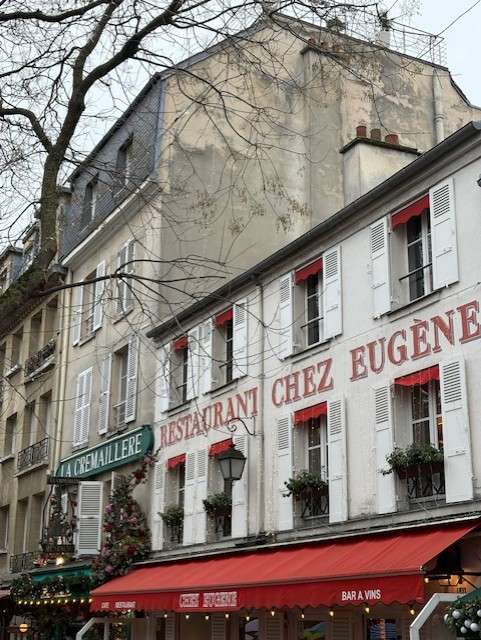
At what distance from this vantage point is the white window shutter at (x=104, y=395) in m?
20.3

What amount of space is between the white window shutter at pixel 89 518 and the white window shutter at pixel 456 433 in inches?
408

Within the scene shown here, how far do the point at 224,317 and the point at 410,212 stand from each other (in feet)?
16.7

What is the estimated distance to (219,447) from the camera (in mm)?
15867

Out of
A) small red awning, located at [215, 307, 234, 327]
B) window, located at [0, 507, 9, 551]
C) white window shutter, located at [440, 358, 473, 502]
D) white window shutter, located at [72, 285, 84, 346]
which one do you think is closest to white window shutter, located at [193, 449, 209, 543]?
small red awning, located at [215, 307, 234, 327]

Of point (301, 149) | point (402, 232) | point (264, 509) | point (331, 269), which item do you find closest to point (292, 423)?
point (264, 509)

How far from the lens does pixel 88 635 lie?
17531 mm

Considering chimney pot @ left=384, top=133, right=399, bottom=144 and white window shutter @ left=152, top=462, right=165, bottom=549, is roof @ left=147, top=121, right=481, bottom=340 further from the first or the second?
chimney pot @ left=384, top=133, right=399, bottom=144

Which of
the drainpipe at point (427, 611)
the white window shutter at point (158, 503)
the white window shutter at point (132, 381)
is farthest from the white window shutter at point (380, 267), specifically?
the white window shutter at point (132, 381)

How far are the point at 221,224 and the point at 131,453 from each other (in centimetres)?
485

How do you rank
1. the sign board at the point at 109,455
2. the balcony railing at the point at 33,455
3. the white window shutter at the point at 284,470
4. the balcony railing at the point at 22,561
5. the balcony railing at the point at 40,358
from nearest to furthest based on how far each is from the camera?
1. the white window shutter at the point at 284,470
2. the sign board at the point at 109,455
3. the balcony railing at the point at 22,561
4. the balcony railing at the point at 33,455
5. the balcony railing at the point at 40,358

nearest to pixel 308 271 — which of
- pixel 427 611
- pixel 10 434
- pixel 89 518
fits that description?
pixel 427 611

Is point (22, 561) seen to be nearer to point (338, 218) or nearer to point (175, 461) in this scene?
point (175, 461)

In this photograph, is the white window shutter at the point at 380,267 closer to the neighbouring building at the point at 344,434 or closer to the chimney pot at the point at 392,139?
the neighbouring building at the point at 344,434

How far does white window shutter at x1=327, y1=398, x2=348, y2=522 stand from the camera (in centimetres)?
1247
